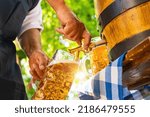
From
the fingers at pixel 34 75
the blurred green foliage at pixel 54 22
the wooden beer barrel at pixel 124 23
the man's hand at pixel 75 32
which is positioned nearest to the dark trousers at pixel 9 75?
the fingers at pixel 34 75

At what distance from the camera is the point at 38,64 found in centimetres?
135

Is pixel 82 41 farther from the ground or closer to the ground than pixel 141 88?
farther from the ground

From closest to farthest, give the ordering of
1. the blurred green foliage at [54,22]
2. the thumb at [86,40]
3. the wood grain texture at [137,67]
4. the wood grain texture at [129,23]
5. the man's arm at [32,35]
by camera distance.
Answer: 1. the wood grain texture at [137,67]
2. the wood grain texture at [129,23]
3. the thumb at [86,40]
4. the man's arm at [32,35]
5. the blurred green foliage at [54,22]

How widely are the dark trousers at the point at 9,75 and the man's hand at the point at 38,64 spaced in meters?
0.06

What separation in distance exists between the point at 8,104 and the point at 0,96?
7 cm

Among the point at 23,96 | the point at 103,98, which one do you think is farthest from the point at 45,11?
the point at 103,98

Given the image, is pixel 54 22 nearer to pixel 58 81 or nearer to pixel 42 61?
pixel 42 61

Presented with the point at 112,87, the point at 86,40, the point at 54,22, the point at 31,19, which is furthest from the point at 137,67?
the point at 54,22

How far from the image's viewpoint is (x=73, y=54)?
1281 mm

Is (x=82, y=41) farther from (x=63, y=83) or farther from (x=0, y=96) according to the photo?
(x=0, y=96)

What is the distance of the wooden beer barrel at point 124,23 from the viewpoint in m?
1.16

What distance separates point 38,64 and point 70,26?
17 centimetres

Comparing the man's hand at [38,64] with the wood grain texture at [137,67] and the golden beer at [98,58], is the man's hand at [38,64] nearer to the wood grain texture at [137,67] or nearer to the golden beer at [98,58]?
the golden beer at [98,58]

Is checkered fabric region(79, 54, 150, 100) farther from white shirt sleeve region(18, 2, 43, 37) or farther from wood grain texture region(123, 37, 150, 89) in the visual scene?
white shirt sleeve region(18, 2, 43, 37)
